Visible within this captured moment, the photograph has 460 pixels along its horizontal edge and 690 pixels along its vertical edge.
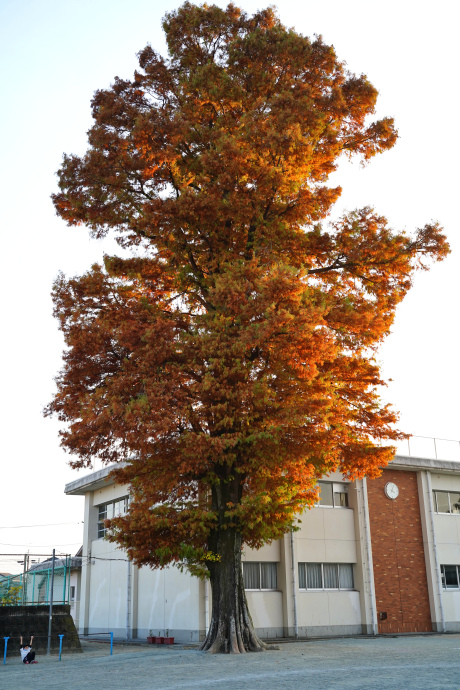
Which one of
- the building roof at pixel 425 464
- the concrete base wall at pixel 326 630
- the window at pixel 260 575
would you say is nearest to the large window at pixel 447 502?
the building roof at pixel 425 464

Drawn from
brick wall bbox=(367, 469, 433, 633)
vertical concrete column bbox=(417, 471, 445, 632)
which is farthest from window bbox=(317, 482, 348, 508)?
vertical concrete column bbox=(417, 471, 445, 632)

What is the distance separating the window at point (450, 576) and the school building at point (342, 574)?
1.6 inches

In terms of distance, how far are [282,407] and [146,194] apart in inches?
264

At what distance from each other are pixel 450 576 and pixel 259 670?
2013cm

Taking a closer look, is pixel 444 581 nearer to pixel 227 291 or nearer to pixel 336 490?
pixel 336 490

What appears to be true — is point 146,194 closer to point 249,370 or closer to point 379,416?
point 249,370

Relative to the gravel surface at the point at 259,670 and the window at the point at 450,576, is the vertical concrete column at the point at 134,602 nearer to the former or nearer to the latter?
the gravel surface at the point at 259,670

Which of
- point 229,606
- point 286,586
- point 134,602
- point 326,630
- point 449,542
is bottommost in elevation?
point 326,630

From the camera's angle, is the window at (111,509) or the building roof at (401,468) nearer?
the building roof at (401,468)

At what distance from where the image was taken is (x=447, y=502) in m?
31.0

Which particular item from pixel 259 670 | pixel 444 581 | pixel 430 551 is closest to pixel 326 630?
pixel 430 551

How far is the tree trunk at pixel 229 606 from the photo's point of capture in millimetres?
16062

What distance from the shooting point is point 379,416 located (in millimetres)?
17344

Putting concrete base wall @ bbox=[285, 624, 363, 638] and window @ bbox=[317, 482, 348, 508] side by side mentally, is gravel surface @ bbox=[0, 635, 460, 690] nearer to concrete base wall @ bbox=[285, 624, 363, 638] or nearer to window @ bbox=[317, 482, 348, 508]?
concrete base wall @ bbox=[285, 624, 363, 638]
